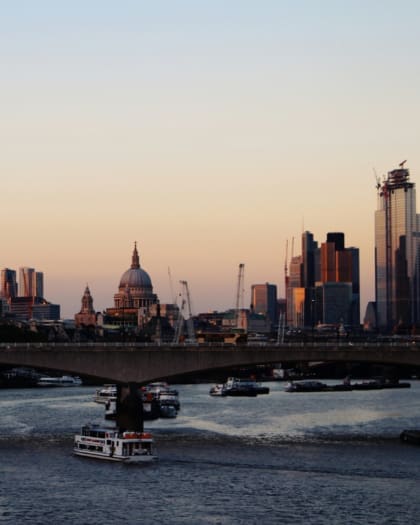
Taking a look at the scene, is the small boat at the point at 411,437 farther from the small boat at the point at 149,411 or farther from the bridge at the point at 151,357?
the small boat at the point at 149,411

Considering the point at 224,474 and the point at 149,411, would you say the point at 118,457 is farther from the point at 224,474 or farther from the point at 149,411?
the point at 149,411

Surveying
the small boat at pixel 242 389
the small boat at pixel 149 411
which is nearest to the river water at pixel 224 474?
the small boat at pixel 149 411

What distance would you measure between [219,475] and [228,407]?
6785cm

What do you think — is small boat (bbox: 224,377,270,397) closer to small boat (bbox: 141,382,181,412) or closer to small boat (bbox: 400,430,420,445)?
small boat (bbox: 141,382,181,412)

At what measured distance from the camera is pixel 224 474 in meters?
82.4

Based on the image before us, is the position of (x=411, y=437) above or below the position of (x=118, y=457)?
above

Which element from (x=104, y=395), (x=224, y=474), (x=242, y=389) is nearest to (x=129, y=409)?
(x=224, y=474)

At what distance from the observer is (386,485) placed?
77.7m

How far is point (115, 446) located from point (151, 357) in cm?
2185

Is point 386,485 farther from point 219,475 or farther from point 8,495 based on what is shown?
point 8,495

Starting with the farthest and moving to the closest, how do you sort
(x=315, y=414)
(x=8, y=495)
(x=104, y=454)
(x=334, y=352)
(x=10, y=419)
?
(x=315, y=414) → (x=10, y=419) → (x=334, y=352) → (x=104, y=454) → (x=8, y=495)

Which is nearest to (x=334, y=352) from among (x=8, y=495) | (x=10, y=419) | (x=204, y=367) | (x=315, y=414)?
(x=204, y=367)

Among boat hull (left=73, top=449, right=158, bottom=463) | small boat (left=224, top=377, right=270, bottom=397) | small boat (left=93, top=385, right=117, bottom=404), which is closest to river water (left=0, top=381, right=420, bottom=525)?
boat hull (left=73, top=449, right=158, bottom=463)

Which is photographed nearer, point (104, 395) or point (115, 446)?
point (115, 446)
